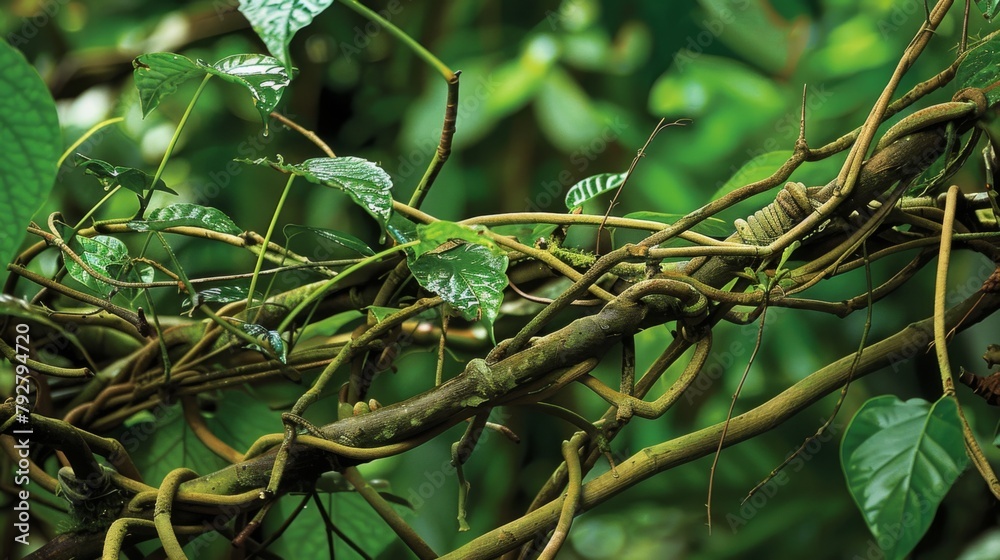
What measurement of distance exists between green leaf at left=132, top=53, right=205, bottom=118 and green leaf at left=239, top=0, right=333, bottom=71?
14 centimetres

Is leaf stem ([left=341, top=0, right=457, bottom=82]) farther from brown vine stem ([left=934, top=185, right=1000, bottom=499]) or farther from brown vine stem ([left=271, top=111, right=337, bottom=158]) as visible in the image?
brown vine stem ([left=934, top=185, right=1000, bottom=499])

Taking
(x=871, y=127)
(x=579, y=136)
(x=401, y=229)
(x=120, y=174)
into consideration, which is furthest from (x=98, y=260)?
(x=579, y=136)

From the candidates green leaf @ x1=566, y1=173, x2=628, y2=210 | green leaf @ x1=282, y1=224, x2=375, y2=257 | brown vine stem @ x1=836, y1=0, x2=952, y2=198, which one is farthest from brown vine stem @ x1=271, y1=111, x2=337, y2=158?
brown vine stem @ x1=836, y1=0, x2=952, y2=198

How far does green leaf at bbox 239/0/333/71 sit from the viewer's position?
278mm

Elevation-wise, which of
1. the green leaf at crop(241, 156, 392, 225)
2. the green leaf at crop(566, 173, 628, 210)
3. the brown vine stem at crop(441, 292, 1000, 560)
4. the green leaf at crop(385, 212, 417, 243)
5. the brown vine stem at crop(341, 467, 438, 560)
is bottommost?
the brown vine stem at crop(341, 467, 438, 560)

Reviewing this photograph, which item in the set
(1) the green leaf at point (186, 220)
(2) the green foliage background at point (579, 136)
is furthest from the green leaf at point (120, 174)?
(2) the green foliage background at point (579, 136)

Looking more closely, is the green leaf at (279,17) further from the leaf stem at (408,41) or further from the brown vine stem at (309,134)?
the brown vine stem at (309,134)

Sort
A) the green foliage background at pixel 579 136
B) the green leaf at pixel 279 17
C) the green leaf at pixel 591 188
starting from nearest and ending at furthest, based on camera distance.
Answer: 1. the green leaf at pixel 279 17
2. the green leaf at pixel 591 188
3. the green foliage background at pixel 579 136

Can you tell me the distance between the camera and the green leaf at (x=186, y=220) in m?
0.39

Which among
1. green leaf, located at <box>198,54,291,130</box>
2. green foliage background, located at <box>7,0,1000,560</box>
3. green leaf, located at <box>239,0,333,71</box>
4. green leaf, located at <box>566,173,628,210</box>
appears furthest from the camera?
green foliage background, located at <box>7,0,1000,560</box>

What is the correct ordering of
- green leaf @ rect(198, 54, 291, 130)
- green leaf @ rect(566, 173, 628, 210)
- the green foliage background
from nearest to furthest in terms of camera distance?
green leaf @ rect(198, 54, 291, 130) < green leaf @ rect(566, 173, 628, 210) < the green foliage background

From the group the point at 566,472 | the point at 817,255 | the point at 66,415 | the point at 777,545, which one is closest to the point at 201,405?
the point at 66,415

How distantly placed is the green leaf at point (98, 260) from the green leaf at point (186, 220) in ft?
0.16

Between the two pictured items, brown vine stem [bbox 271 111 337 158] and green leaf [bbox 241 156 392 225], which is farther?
brown vine stem [bbox 271 111 337 158]
